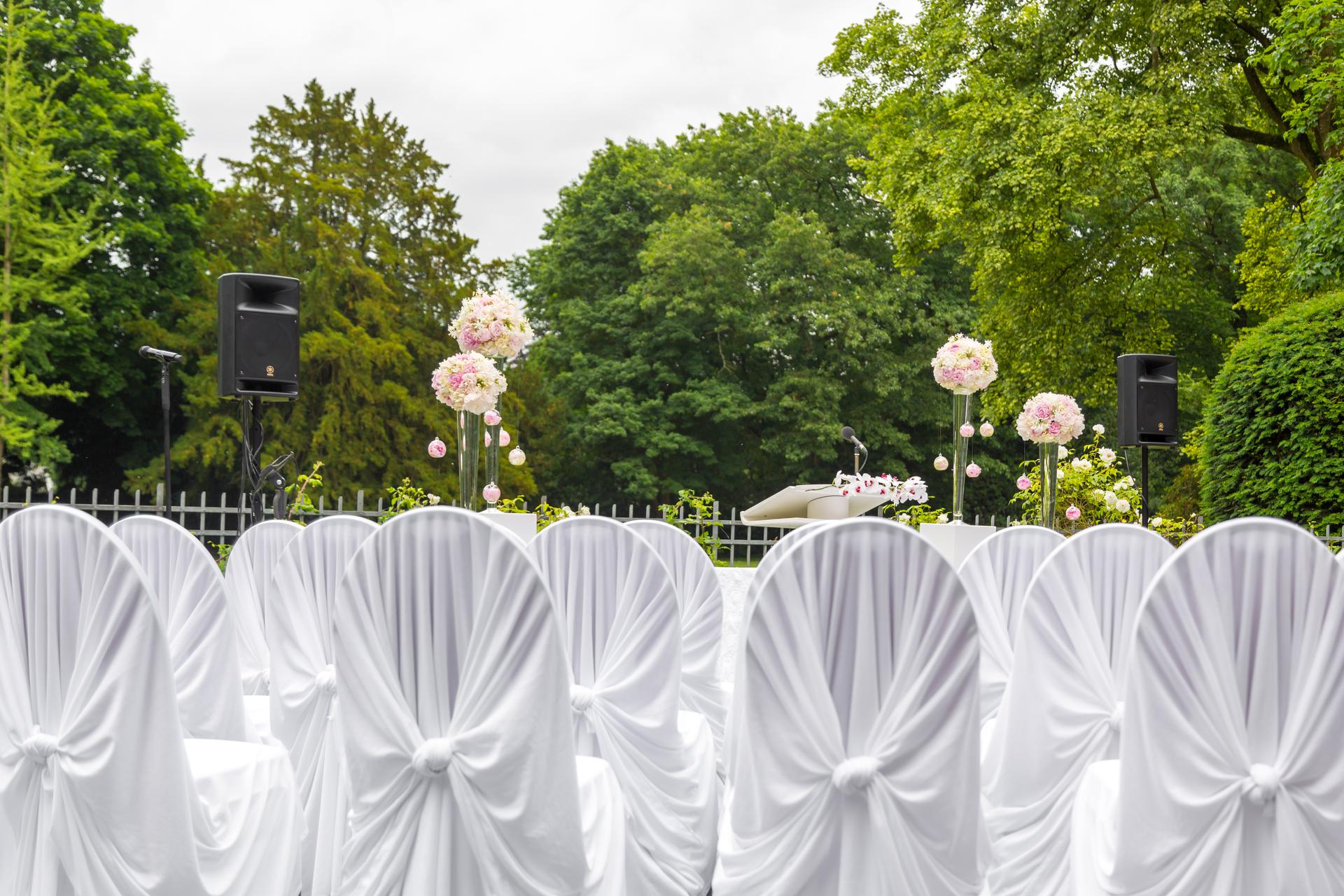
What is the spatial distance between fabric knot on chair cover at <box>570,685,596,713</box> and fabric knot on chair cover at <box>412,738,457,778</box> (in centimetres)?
63

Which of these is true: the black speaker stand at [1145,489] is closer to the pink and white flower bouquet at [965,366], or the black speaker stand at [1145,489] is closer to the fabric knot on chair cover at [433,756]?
the pink and white flower bouquet at [965,366]

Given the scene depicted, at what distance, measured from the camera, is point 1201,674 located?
1668 millimetres

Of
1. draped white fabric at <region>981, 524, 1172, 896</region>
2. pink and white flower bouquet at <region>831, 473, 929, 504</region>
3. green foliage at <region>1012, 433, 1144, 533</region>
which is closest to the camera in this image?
draped white fabric at <region>981, 524, 1172, 896</region>

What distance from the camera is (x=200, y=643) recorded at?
2.31 metres

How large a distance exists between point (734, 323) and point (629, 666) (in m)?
18.6

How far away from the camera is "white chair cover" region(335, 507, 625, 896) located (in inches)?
67.7

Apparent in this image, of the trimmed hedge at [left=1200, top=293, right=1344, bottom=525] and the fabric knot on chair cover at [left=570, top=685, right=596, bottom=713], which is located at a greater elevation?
the trimmed hedge at [left=1200, top=293, right=1344, bottom=525]

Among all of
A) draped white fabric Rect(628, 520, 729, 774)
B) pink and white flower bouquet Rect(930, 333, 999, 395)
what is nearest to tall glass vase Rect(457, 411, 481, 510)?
draped white fabric Rect(628, 520, 729, 774)

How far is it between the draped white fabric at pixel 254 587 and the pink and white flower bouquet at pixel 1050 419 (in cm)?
330

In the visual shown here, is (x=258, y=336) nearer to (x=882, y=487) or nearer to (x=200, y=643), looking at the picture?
(x=882, y=487)

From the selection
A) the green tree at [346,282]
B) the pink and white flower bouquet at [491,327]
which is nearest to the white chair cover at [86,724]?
the pink and white flower bouquet at [491,327]

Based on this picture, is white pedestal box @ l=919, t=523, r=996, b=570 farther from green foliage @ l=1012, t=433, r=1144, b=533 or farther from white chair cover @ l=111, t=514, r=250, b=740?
green foliage @ l=1012, t=433, r=1144, b=533

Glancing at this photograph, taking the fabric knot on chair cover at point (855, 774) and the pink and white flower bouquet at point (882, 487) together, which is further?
the pink and white flower bouquet at point (882, 487)

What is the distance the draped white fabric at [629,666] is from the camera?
2342mm
